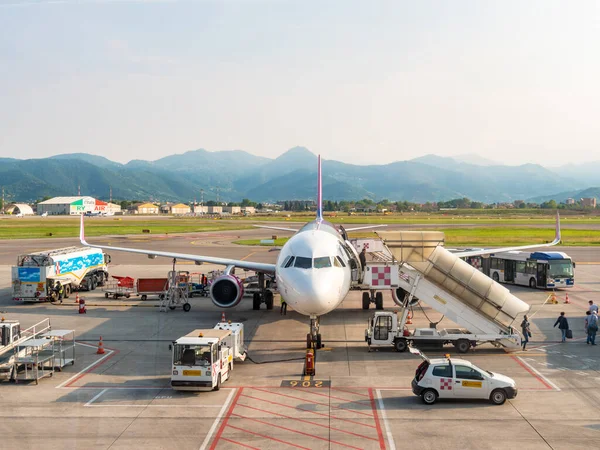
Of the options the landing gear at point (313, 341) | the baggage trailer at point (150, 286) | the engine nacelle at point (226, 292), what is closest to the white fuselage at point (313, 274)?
the landing gear at point (313, 341)

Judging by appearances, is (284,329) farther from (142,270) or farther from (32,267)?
(142,270)

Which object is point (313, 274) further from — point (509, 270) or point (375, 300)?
point (509, 270)

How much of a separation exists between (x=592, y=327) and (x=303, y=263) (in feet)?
48.9

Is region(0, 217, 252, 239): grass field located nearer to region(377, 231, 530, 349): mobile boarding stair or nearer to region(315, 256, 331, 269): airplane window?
region(377, 231, 530, 349): mobile boarding stair

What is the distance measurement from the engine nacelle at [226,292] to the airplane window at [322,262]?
8823 mm

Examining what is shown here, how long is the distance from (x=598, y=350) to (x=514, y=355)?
4580 mm

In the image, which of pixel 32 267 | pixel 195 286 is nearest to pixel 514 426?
pixel 195 286

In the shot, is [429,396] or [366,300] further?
[366,300]

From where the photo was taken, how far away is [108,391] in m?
19.9

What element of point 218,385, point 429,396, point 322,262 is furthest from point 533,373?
point 218,385

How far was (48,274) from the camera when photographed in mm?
38969

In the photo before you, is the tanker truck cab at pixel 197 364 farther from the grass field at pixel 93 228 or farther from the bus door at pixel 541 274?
the grass field at pixel 93 228

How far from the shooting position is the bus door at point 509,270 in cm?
4962

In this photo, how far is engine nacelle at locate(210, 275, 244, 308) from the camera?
31.4m
